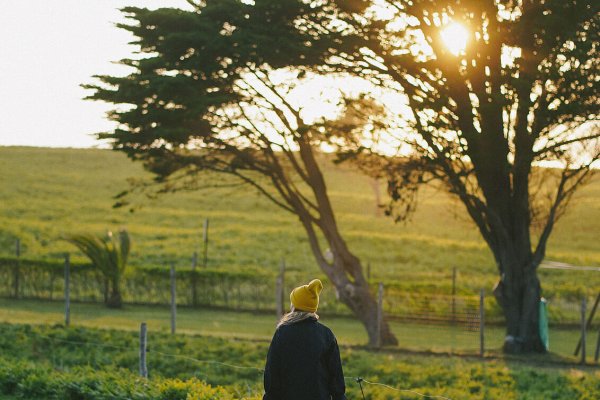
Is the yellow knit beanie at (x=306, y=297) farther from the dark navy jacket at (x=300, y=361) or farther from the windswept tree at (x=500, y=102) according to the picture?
the windswept tree at (x=500, y=102)

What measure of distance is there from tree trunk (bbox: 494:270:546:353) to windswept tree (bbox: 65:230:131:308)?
1188cm

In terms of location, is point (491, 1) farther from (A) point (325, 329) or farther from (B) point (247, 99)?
(A) point (325, 329)

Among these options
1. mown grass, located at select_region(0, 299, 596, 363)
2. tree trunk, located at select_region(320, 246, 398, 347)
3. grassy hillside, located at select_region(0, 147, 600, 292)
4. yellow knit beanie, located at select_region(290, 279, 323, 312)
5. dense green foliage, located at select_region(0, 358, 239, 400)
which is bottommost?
mown grass, located at select_region(0, 299, 596, 363)

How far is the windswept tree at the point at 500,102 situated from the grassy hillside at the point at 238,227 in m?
15.3

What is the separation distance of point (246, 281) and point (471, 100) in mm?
11966

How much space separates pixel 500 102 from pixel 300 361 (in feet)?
47.2

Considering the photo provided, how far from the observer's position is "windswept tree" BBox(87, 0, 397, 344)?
79.9ft

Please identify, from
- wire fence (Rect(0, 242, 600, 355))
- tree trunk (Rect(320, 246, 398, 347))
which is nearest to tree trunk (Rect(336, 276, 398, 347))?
tree trunk (Rect(320, 246, 398, 347))

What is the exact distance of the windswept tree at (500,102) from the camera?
862 inches

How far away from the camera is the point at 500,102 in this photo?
21859mm

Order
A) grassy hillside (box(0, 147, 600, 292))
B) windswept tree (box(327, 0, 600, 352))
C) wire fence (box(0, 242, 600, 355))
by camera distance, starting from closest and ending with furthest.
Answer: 1. windswept tree (box(327, 0, 600, 352))
2. wire fence (box(0, 242, 600, 355))
3. grassy hillside (box(0, 147, 600, 292))

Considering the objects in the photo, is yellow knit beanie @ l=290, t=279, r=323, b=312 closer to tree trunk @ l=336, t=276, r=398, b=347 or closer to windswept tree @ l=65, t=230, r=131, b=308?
tree trunk @ l=336, t=276, r=398, b=347

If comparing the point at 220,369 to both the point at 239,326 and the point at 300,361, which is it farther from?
the point at 300,361

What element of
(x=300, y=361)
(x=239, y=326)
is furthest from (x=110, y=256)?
(x=300, y=361)
